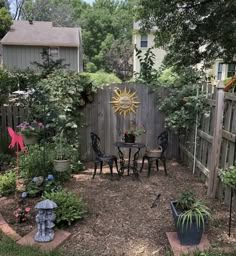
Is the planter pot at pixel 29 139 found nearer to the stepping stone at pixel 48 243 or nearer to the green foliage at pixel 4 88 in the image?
the green foliage at pixel 4 88

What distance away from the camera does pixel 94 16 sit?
127 ft

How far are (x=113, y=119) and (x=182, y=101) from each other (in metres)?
1.49

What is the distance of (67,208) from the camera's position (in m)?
3.32

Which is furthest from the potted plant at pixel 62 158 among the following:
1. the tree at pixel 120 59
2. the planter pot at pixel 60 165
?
the tree at pixel 120 59

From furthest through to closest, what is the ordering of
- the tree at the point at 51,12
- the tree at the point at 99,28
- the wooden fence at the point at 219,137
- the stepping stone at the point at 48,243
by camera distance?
the tree at the point at 51,12
the tree at the point at 99,28
the wooden fence at the point at 219,137
the stepping stone at the point at 48,243

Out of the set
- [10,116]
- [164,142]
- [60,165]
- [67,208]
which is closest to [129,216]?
[67,208]

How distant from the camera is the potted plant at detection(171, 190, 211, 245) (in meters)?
2.70

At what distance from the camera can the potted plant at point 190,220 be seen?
8.85 feet

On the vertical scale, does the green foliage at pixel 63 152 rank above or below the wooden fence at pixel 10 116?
below

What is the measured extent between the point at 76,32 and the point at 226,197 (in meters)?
21.2

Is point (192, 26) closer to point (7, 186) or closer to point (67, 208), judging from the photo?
point (7, 186)

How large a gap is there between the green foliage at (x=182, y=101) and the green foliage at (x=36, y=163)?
2.34 metres

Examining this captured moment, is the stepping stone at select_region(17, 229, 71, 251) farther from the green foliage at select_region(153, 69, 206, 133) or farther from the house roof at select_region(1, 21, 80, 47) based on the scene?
the house roof at select_region(1, 21, 80, 47)

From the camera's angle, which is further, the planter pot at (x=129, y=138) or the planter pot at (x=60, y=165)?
the planter pot at (x=129, y=138)
